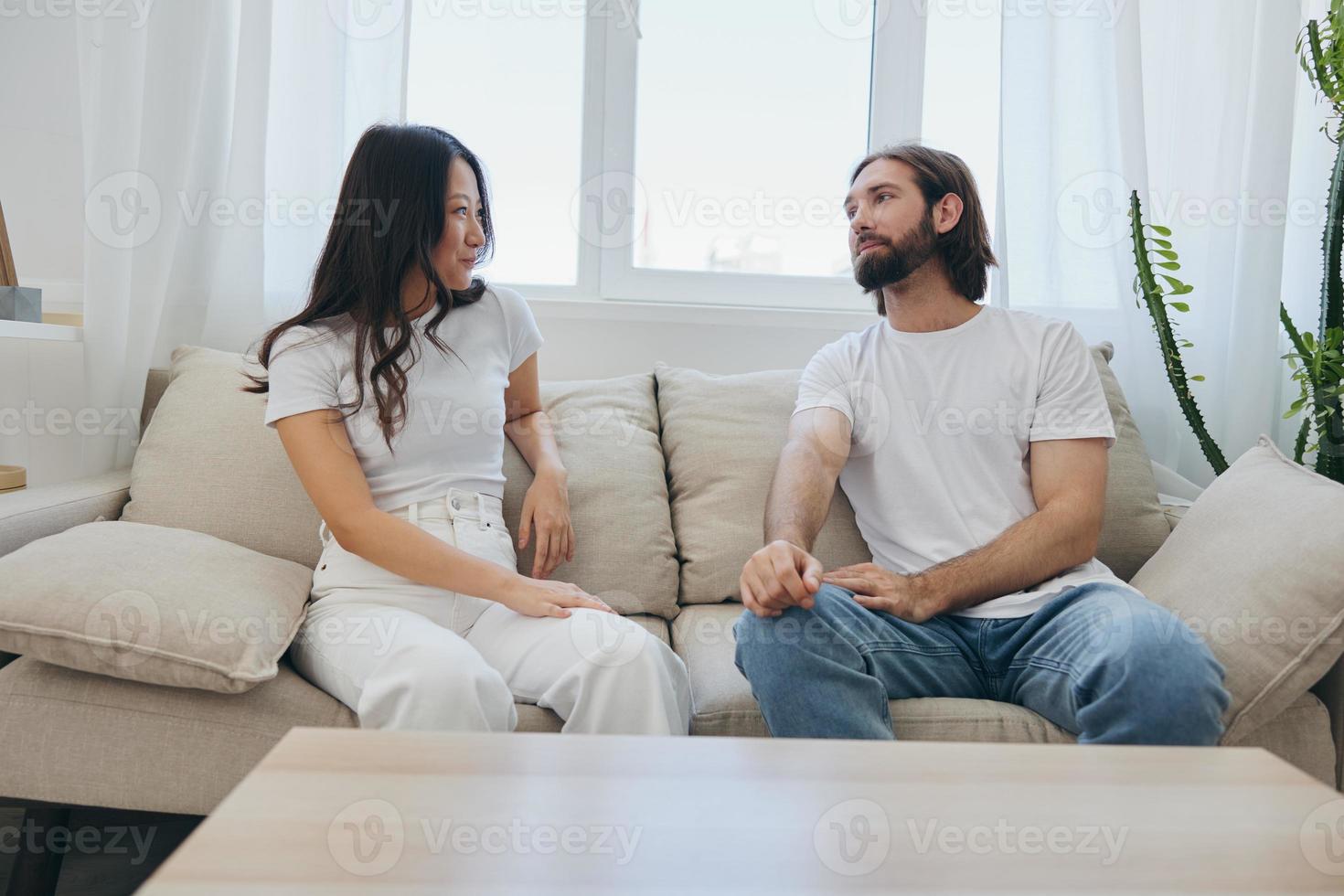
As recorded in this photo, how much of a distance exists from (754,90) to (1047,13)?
69 centimetres

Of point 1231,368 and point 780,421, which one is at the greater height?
point 1231,368

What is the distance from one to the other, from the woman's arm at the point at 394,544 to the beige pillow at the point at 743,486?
0.41 meters

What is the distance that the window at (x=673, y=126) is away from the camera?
231 centimetres

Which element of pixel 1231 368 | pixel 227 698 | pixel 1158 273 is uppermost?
pixel 1158 273

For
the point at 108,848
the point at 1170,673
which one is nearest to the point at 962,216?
the point at 1170,673

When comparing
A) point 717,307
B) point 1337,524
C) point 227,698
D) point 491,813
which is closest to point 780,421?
point 717,307

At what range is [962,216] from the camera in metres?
1.82

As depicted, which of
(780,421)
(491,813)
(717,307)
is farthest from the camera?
(717,307)

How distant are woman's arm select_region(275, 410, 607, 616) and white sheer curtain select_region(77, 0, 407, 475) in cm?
80

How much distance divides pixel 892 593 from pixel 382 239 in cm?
94

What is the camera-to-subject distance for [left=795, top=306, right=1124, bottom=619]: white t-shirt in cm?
157

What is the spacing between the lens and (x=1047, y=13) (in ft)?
7.04

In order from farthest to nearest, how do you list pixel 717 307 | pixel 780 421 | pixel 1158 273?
pixel 717 307 < pixel 1158 273 < pixel 780 421

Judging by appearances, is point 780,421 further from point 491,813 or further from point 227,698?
point 491,813
